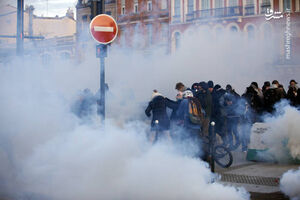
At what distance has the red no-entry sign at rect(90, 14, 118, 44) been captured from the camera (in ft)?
29.6

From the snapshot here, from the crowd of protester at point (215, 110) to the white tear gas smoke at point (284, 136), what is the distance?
4.32 ft

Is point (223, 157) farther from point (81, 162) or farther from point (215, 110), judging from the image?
point (81, 162)

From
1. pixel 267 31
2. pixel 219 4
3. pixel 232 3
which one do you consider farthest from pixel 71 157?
pixel 219 4

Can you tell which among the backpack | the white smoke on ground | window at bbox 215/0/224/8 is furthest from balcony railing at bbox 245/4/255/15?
the white smoke on ground

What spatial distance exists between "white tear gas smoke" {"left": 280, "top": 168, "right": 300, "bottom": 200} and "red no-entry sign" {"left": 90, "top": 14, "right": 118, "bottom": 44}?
428 centimetres

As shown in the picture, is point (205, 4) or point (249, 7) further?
point (249, 7)

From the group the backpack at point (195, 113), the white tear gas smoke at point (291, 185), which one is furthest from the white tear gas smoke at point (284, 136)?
the white tear gas smoke at point (291, 185)

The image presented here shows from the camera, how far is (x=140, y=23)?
73.9 feet

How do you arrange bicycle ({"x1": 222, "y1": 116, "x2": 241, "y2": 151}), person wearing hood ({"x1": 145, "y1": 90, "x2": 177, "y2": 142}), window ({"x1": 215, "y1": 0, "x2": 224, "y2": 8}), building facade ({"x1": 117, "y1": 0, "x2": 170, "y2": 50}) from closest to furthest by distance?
person wearing hood ({"x1": 145, "y1": 90, "x2": 177, "y2": 142}) < bicycle ({"x1": 222, "y1": 116, "x2": 241, "y2": 151}) < building facade ({"x1": 117, "y1": 0, "x2": 170, "y2": 50}) < window ({"x1": 215, "y1": 0, "x2": 224, "y2": 8})

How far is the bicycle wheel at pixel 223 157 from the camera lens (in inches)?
375

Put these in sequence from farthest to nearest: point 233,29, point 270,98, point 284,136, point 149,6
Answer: point 233,29
point 149,6
point 270,98
point 284,136

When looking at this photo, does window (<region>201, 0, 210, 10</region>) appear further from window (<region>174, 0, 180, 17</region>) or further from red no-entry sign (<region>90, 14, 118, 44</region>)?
red no-entry sign (<region>90, 14, 118, 44</region>)

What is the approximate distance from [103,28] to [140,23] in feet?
44.7

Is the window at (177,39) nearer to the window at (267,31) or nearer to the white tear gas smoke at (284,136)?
the window at (267,31)
